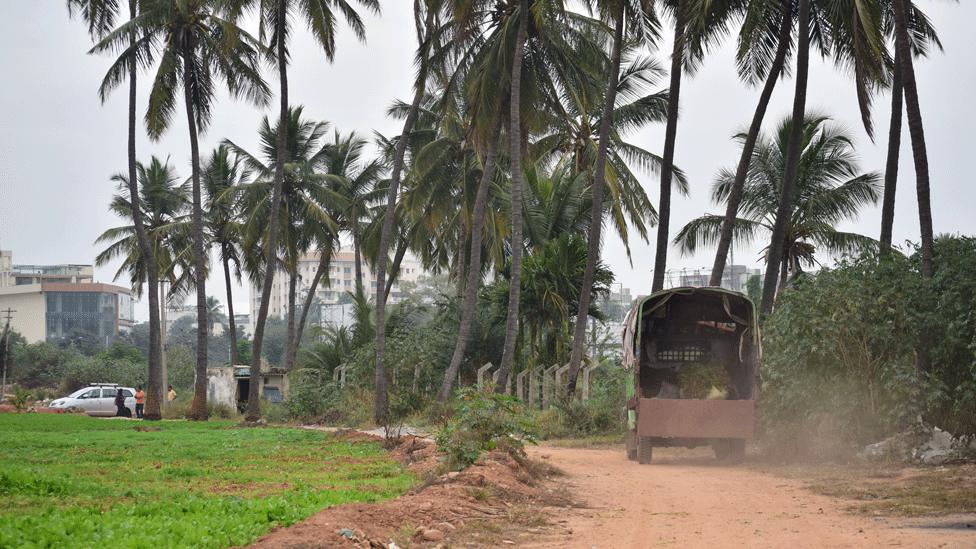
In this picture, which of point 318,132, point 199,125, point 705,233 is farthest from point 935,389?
point 318,132

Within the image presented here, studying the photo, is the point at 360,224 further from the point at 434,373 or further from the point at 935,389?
the point at 935,389

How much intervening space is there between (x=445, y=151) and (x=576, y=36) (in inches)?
309

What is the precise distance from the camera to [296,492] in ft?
39.7

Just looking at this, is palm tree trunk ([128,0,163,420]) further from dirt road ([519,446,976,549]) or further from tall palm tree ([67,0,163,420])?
dirt road ([519,446,976,549])

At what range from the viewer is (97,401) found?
1955 inches

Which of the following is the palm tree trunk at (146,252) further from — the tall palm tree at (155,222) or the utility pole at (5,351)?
the utility pole at (5,351)

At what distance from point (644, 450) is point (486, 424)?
13.2 ft

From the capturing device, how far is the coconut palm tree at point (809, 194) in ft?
117

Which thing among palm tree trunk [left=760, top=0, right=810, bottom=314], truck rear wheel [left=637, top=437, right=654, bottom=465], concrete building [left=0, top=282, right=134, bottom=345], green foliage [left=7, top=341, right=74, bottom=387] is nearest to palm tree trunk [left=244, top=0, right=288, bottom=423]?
palm tree trunk [left=760, top=0, right=810, bottom=314]

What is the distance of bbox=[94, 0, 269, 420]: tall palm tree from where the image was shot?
3612cm

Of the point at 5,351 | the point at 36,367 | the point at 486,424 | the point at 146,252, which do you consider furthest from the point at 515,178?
the point at 36,367

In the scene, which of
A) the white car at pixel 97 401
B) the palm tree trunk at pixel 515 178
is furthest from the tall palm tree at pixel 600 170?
the white car at pixel 97 401

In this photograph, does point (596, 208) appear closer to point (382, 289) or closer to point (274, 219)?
point (382, 289)

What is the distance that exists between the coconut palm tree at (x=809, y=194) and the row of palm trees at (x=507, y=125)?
86 mm
